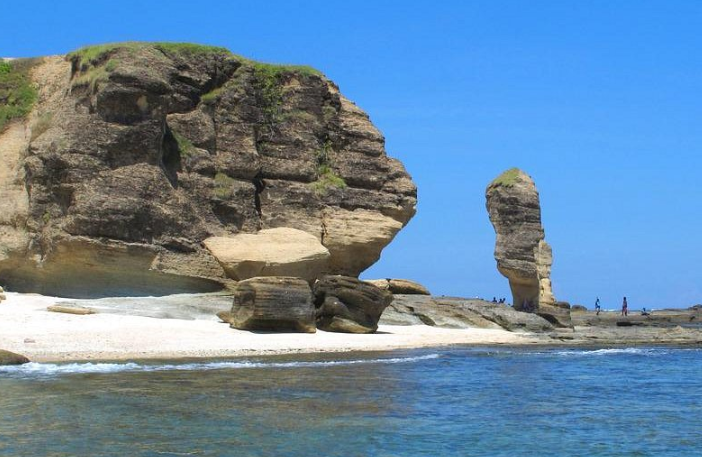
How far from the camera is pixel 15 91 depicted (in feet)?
115

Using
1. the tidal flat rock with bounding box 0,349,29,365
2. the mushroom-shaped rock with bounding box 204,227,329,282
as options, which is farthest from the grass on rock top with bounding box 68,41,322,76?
the tidal flat rock with bounding box 0,349,29,365

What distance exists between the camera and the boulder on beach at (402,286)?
42.4 meters

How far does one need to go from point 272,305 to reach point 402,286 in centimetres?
1591

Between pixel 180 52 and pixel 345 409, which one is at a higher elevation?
pixel 180 52

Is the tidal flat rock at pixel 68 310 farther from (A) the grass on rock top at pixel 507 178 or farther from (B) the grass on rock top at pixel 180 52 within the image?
(A) the grass on rock top at pixel 507 178

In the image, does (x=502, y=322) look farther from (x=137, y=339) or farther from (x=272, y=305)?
(x=137, y=339)

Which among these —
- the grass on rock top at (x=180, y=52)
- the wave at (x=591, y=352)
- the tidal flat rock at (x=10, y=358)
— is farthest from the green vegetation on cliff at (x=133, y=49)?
the wave at (x=591, y=352)

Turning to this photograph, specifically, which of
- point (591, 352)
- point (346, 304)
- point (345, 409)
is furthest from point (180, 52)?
point (345, 409)

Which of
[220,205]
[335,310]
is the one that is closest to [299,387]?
[335,310]

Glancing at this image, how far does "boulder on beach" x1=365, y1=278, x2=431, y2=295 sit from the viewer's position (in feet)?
139

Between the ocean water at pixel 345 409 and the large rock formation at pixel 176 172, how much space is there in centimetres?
959

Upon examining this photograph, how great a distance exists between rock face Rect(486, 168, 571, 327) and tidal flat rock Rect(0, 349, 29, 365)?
119 feet

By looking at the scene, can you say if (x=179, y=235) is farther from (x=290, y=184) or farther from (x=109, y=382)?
(x=109, y=382)

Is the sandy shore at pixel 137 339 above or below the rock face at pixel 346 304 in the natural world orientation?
below
